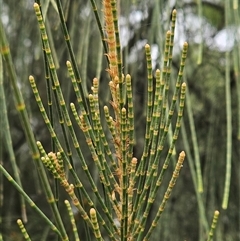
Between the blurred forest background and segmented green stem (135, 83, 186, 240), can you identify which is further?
the blurred forest background

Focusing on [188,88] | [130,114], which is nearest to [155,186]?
[130,114]

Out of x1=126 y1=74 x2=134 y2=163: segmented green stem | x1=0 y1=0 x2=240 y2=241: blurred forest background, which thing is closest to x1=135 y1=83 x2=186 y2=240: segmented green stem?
x1=126 y1=74 x2=134 y2=163: segmented green stem

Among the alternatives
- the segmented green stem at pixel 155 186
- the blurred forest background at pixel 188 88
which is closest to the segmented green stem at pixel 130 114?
the segmented green stem at pixel 155 186

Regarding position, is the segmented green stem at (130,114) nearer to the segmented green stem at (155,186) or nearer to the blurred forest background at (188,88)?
the segmented green stem at (155,186)

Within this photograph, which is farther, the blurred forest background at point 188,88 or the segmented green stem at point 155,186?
the blurred forest background at point 188,88

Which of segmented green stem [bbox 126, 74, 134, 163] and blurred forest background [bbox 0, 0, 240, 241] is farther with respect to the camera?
blurred forest background [bbox 0, 0, 240, 241]

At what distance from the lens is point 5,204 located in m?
1.62

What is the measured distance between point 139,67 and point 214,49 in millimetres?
264

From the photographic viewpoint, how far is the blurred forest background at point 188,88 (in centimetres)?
126

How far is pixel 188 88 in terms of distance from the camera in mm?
1492

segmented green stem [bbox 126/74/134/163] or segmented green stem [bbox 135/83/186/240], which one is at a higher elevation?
segmented green stem [bbox 126/74/134/163]

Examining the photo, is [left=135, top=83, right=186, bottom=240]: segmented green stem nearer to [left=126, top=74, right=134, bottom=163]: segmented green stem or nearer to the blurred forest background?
[left=126, top=74, right=134, bottom=163]: segmented green stem

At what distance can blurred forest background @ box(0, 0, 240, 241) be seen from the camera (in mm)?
1265

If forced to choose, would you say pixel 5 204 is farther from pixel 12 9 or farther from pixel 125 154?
pixel 125 154
